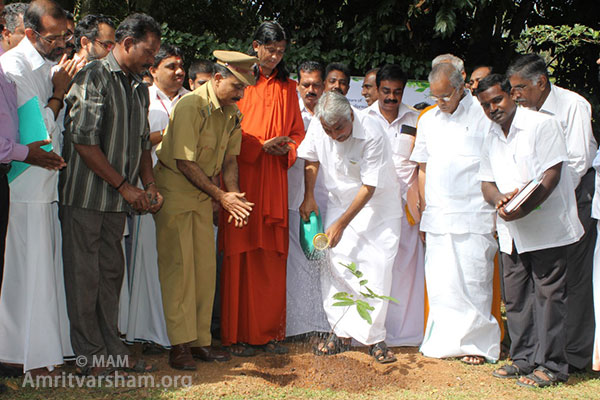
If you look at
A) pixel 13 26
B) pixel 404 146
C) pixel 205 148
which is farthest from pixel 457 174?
pixel 13 26

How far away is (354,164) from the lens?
4.59 m

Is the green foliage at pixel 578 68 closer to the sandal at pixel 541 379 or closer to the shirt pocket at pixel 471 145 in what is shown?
the shirt pocket at pixel 471 145

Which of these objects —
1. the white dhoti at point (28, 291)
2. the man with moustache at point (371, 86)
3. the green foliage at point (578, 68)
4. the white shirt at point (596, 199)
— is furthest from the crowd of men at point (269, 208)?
the green foliage at point (578, 68)

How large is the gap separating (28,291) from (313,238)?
196cm

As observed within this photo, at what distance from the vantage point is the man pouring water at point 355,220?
449 centimetres

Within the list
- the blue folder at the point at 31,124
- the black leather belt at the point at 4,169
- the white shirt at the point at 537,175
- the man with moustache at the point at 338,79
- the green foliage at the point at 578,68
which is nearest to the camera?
the black leather belt at the point at 4,169

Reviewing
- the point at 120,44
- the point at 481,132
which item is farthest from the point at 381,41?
the point at 120,44

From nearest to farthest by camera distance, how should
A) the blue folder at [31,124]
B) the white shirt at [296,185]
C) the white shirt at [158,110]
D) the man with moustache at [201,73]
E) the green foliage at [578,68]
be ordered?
1. the blue folder at [31,124]
2. the white shirt at [158,110]
3. the white shirt at [296,185]
4. the man with moustache at [201,73]
5. the green foliage at [578,68]

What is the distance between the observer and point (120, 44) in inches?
147

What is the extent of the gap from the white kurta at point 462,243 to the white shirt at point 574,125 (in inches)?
19.7

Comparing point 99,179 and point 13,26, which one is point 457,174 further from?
point 13,26

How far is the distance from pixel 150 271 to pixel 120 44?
5.45 ft

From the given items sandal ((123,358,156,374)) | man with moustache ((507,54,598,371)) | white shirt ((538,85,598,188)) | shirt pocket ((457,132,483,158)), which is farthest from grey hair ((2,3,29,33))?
white shirt ((538,85,598,188))

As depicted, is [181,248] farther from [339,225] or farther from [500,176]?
[500,176]
